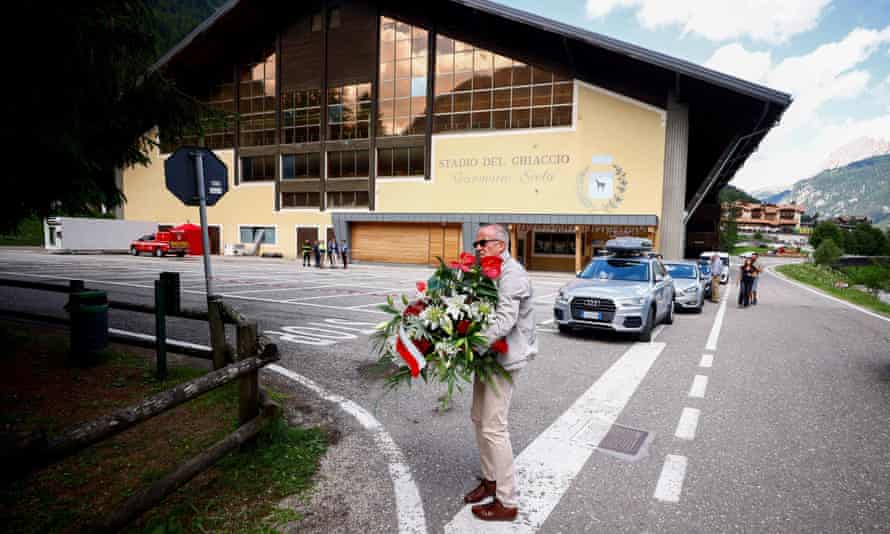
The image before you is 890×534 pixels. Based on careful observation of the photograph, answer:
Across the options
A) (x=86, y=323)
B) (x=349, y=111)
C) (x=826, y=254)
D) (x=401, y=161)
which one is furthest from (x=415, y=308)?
(x=826, y=254)

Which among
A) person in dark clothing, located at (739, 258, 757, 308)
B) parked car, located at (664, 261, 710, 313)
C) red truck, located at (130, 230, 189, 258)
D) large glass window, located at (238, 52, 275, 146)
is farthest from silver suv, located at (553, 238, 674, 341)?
large glass window, located at (238, 52, 275, 146)

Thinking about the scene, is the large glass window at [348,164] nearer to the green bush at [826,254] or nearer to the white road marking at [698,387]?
the white road marking at [698,387]

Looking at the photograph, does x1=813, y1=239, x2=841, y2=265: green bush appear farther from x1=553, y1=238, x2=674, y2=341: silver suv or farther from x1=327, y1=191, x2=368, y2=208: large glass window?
x1=553, y1=238, x2=674, y2=341: silver suv

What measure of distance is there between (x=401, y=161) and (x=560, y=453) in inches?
1306

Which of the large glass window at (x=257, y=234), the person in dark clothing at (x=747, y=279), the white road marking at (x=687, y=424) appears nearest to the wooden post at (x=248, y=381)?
the white road marking at (x=687, y=424)

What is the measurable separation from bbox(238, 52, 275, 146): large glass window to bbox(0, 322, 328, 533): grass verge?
3920cm

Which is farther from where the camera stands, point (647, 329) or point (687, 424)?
point (647, 329)

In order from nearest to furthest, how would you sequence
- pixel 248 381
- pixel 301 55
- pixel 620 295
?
pixel 248 381 → pixel 620 295 → pixel 301 55

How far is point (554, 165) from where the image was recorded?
101 ft

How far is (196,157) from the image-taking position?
232 inches

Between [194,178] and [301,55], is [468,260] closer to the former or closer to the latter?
[194,178]

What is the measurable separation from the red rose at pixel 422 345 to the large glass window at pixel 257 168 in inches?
1640

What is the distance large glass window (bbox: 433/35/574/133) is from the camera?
31078 millimetres

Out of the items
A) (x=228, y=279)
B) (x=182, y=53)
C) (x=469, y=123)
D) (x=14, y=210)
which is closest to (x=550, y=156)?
(x=469, y=123)
